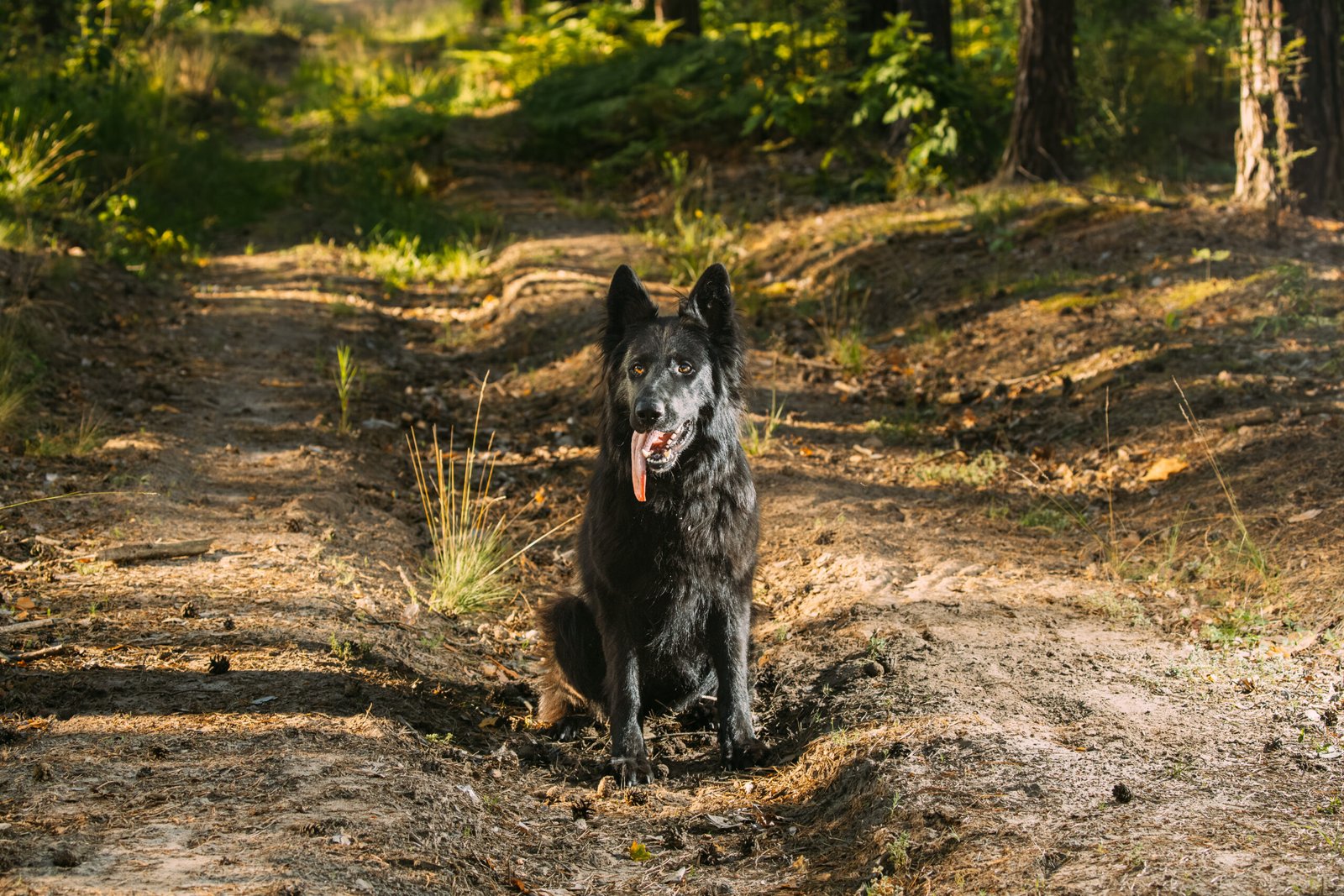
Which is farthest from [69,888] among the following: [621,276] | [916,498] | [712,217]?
[712,217]

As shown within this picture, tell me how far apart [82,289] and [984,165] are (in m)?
9.08

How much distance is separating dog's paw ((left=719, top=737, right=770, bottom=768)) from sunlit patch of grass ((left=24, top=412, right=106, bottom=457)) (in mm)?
4418

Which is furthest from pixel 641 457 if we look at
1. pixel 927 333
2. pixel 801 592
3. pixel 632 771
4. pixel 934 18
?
pixel 934 18

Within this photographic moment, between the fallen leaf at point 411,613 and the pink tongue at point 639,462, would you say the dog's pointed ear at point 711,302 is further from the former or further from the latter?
the fallen leaf at point 411,613

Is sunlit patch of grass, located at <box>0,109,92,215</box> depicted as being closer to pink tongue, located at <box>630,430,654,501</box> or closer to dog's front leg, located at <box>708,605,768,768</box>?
pink tongue, located at <box>630,430,654,501</box>

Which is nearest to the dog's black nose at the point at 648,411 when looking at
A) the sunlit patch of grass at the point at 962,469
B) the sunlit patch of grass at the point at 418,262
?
the sunlit patch of grass at the point at 962,469

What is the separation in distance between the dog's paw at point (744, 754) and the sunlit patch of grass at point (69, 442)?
4418mm

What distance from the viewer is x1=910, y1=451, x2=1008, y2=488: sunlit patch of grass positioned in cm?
734

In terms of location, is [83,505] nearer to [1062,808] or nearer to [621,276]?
[621,276]

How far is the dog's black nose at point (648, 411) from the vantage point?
13.8 feet

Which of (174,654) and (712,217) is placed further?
(712,217)

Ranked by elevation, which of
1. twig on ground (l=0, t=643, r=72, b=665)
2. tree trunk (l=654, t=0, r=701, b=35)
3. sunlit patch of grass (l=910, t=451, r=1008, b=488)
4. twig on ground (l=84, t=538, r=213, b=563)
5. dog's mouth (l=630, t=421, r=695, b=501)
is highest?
tree trunk (l=654, t=0, r=701, b=35)

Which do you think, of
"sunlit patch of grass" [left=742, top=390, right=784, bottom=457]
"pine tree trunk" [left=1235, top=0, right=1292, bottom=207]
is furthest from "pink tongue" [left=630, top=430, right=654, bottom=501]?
"pine tree trunk" [left=1235, top=0, right=1292, bottom=207]

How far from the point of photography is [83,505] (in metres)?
6.04
